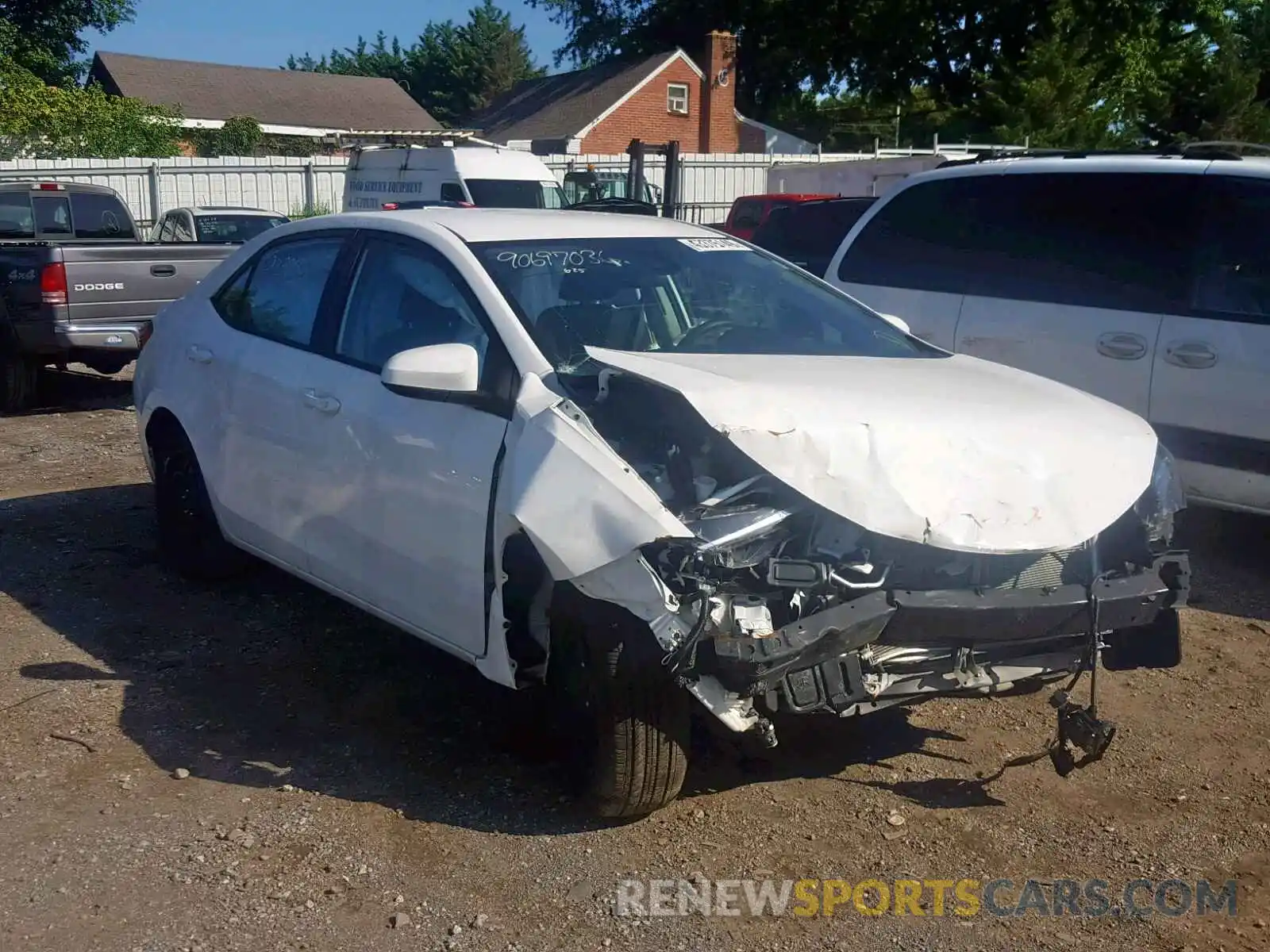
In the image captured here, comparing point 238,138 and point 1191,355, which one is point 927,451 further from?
point 238,138

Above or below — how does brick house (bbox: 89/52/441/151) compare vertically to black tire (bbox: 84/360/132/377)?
above

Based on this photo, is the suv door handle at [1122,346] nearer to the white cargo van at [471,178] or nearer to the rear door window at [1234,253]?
the rear door window at [1234,253]

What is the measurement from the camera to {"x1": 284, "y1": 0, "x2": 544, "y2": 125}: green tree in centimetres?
8150

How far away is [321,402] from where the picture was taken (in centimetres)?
461

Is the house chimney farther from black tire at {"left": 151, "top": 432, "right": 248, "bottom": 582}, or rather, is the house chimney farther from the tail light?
black tire at {"left": 151, "top": 432, "right": 248, "bottom": 582}

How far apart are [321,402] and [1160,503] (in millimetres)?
2768

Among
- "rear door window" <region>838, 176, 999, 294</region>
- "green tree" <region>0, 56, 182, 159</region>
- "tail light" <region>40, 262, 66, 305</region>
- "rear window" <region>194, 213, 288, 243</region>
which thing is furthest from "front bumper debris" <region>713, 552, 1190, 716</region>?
"green tree" <region>0, 56, 182, 159</region>

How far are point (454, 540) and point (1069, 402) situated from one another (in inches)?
77.4

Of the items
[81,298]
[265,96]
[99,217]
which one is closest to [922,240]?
[81,298]

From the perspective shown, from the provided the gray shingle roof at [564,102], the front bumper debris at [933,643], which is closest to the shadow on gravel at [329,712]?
the front bumper debris at [933,643]

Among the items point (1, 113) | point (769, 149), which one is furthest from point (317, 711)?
point (769, 149)

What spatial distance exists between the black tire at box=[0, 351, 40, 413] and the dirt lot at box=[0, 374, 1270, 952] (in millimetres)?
5744

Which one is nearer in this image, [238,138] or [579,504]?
[579,504]

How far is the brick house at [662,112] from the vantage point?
44.3 meters
